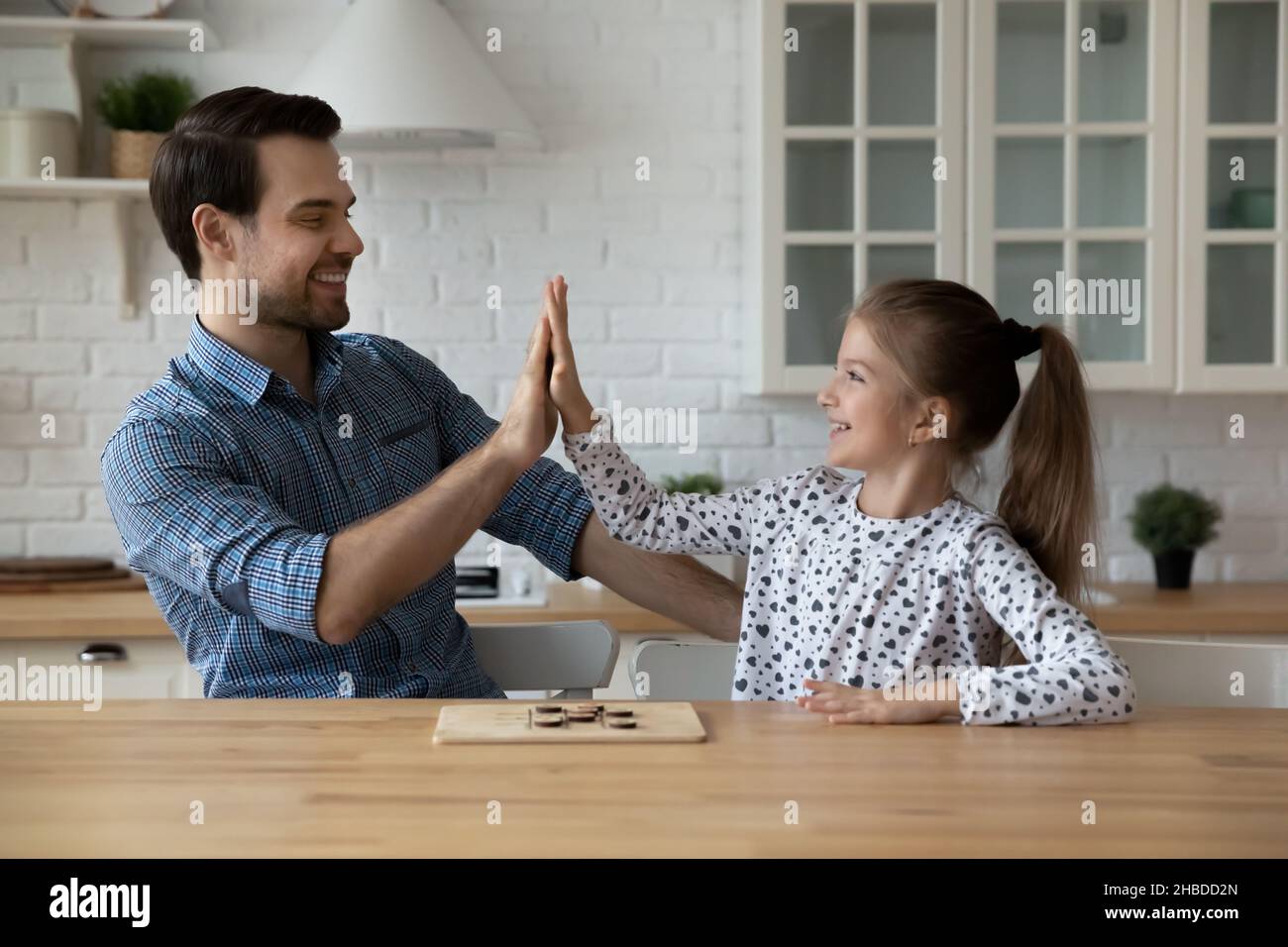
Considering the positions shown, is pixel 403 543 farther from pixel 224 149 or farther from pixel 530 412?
pixel 224 149

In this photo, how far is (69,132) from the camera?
3172mm

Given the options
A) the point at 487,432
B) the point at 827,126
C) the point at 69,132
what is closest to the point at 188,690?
the point at 487,432

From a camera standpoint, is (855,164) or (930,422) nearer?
(930,422)

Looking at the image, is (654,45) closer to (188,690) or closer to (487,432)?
(487,432)

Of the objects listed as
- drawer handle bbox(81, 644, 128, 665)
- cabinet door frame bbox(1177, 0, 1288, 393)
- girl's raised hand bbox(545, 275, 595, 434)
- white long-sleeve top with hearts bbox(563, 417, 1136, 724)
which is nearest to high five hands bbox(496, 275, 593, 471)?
girl's raised hand bbox(545, 275, 595, 434)

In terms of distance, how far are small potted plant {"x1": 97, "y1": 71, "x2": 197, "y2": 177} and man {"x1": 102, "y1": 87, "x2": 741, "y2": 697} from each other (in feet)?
3.99

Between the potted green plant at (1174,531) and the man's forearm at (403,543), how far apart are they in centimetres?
204

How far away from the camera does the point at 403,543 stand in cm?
163

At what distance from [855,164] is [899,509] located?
1499 mm

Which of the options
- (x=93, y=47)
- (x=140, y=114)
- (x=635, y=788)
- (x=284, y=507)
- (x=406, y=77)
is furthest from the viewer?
(x=93, y=47)

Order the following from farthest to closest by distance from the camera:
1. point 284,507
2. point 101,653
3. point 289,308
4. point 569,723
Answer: point 101,653
point 289,308
point 284,507
point 569,723

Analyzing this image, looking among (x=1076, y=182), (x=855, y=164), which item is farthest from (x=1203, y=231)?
(x=855, y=164)

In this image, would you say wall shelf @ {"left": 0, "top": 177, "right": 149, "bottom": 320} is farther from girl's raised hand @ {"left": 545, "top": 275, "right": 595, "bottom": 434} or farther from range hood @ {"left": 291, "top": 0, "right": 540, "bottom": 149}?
girl's raised hand @ {"left": 545, "top": 275, "right": 595, "bottom": 434}
